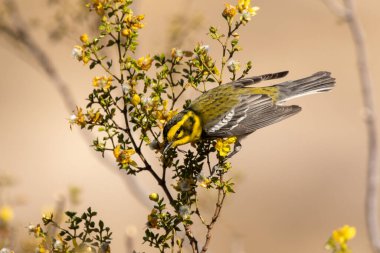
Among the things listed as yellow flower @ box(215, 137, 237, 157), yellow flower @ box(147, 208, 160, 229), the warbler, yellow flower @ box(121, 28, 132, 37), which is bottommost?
yellow flower @ box(147, 208, 160, 229)

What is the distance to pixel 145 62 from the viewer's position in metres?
4.07

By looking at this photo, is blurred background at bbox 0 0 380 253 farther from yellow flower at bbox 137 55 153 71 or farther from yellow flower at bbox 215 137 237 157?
yellow flower at bbox 137 55 153 71

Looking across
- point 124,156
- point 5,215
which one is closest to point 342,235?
point 124,156

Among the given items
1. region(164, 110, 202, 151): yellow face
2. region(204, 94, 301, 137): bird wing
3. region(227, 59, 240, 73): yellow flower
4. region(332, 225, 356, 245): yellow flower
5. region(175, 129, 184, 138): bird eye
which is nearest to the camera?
region(332, 225, 356, 245): yellow flower

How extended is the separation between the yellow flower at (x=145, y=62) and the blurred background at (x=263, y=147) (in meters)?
7.04

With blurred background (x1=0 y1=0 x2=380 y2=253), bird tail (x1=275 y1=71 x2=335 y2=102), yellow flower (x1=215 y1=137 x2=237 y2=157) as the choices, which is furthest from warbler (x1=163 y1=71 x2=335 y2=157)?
blurred background (x1=0 y1=0 x2=380 y2=253)

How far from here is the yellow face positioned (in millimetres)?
4602

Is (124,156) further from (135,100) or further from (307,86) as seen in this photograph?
(307,86)

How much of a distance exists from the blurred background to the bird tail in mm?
4448

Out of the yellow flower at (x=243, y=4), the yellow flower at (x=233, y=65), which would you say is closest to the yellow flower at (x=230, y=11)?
the yellow flower at (x=243, y=4)

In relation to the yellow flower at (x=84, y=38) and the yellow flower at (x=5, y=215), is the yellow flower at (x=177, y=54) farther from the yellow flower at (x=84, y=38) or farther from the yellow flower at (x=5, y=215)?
the yellow flower at (x=5, y=215)

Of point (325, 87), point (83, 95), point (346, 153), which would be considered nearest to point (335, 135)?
point (346, 153)

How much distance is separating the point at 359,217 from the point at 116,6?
10072 millimetres

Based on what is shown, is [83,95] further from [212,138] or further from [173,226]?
[173,226]
